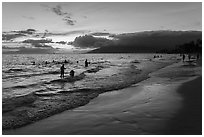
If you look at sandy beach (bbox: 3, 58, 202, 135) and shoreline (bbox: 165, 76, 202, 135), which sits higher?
shoreline (bbox: 165, 76, 202, 135)

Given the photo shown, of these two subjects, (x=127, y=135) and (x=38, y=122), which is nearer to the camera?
(x=127, y=135)

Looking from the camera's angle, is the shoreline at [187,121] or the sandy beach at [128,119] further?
the sandy beach at [128,119]

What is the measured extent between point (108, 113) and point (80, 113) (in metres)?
1.35

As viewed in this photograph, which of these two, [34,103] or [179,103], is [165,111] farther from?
[34,103]

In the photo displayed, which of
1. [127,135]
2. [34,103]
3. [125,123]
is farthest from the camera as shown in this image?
[34,103]

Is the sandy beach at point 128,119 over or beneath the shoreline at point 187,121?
beneath

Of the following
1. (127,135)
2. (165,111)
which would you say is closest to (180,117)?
(165,111)

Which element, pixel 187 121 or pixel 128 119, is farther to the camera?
pixel 128 119

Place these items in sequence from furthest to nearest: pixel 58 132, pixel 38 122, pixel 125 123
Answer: pixel 38 122
pixel 125 123
pixel 58 132

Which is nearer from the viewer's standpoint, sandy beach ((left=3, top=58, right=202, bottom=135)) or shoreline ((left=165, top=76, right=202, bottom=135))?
shoreline ((left=165, top=76, right=202, bottom=135))

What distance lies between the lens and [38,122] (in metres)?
9.11

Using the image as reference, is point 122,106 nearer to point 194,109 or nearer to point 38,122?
point 194,109

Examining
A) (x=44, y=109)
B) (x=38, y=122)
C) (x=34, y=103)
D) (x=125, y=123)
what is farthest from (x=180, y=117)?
(x=34, y=103)

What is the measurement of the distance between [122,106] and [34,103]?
5159 millimetres
